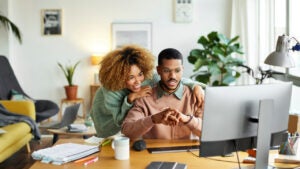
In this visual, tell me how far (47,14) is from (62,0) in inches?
13.1

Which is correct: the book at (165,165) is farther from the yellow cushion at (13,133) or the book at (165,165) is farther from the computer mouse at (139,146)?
the yellow cushion at (13,133)

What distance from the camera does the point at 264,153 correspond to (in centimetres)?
173

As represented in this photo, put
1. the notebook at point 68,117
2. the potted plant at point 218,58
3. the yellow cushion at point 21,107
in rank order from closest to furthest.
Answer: the notebook at point 68,117 < the yellow cushion at point 21,107 < the potted plant at point 218,58

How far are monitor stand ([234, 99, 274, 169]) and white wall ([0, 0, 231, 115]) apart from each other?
181 inches

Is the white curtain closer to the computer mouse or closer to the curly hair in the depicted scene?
the curly hair

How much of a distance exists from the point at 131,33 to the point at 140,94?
13.6ft

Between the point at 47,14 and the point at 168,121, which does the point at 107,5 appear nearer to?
the point at 47,14

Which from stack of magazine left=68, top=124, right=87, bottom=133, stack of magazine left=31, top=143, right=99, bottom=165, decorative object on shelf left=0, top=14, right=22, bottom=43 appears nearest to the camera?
stack of magazine left=31, top=143, right=99, bottom=165

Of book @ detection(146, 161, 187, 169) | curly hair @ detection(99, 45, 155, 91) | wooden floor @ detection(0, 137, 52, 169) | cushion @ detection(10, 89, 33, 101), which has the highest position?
curly hair @ detection(99, 45, 155, 91)

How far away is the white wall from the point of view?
20.6 ft

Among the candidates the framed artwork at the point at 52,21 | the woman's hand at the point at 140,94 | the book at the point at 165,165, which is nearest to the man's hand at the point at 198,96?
the woman's hand at the point at 140,94

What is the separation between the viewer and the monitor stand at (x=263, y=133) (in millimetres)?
1656

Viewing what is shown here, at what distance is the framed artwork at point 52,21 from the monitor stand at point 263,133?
5.10 meters

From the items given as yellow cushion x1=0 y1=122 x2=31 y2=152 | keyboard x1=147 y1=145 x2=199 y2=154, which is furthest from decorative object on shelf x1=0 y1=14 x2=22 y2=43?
keyboard x1=147 y1=145 x2=199 y2=154
